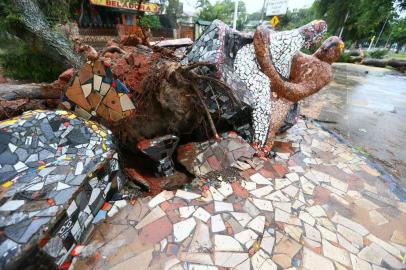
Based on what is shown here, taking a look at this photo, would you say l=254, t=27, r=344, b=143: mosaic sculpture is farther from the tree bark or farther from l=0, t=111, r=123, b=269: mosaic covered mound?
the tree bark

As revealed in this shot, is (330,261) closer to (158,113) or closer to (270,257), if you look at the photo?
(270,257)

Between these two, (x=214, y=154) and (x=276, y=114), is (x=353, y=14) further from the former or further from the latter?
(x=214, y=154)

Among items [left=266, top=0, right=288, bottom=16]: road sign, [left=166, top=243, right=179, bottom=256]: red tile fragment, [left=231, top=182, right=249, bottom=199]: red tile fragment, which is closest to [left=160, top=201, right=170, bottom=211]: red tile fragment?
[left=166, top=243, right=179, bottom=256]: red tile fragment

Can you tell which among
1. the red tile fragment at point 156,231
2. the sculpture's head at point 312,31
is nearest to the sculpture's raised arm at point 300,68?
the sculpture's head at point 312,31

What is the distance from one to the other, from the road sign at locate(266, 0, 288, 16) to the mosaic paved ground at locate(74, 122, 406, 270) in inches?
295

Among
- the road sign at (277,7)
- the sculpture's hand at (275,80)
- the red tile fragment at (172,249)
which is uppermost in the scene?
the road sign at (277,7)

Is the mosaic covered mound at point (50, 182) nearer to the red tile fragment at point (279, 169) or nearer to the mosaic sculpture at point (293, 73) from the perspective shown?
the red tile fragment at point (279, 169)

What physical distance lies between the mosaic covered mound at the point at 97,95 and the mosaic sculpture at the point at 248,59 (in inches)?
52.9

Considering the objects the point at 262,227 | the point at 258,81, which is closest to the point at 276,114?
the point at 258,81

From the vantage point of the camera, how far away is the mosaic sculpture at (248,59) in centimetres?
374

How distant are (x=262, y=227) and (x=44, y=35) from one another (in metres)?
6.45

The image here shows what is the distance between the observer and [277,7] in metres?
8.79

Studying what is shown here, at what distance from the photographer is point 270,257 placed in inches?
89.7

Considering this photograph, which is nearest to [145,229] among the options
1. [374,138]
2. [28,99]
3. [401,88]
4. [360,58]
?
[28,99]
